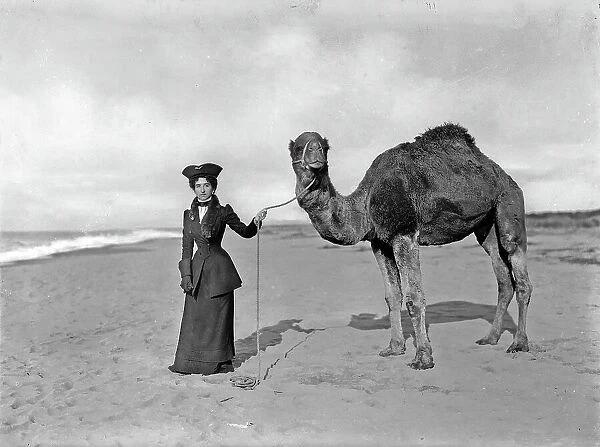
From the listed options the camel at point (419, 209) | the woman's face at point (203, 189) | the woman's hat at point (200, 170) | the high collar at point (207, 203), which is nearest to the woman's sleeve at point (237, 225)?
the high collar at point (207, 203)

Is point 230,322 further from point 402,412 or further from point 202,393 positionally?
point 402,412

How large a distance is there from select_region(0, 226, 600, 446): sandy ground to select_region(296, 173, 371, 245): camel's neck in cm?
158

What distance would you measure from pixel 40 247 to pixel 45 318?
17.5 meters

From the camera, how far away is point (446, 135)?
8.52 m

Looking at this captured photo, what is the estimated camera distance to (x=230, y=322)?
736 cm

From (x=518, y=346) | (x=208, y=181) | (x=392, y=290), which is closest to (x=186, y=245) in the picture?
(x=208, y=181)

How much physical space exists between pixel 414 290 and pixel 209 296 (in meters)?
2.28

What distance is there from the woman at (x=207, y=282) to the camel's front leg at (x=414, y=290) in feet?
5.54

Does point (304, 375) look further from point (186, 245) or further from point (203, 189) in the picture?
point (203, 189)

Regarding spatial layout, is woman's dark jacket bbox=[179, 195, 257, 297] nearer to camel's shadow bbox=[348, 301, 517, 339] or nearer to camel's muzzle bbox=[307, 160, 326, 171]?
camel's muzzle bbox=[307, 160, 326, 171]

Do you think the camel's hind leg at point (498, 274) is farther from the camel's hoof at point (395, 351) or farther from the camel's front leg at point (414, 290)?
the camel's front leg at point (414, 290)

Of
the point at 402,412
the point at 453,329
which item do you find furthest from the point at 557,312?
the point at 402,412

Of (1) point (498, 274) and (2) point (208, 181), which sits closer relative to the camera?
(2) point (208, 181)

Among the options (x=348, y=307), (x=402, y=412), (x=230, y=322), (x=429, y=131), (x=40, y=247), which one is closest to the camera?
(x=402, y=412)
